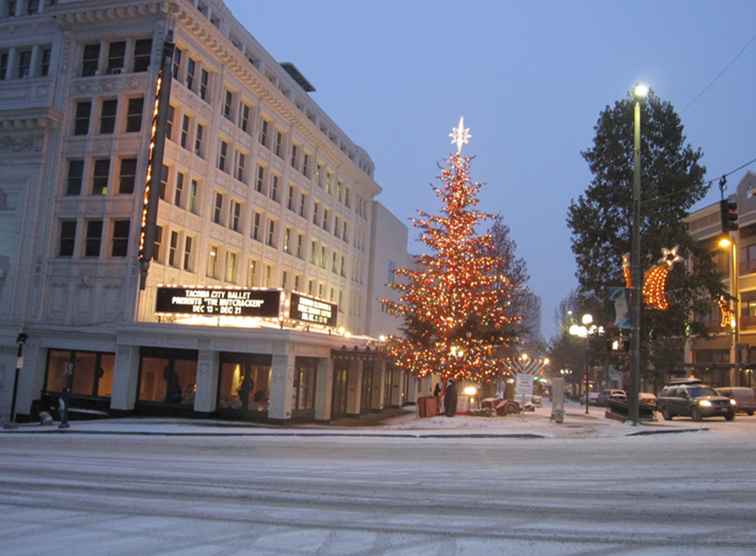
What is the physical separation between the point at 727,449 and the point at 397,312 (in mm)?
17337

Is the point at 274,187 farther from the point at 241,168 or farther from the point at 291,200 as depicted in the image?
the point at 241,168

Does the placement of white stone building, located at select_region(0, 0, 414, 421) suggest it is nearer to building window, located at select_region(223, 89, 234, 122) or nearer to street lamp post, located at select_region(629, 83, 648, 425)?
building window, located at select_region(223, 89, 234, 122)

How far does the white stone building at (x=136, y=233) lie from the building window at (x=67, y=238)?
0.27 ft

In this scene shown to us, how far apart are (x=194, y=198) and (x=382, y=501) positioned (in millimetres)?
27975

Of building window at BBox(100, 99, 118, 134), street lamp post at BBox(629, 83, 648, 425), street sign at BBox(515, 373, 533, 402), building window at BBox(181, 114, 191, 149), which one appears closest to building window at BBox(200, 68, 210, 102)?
building window at BBox(181, 114, 191, 149)

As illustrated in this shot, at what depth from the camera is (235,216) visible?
3972cm

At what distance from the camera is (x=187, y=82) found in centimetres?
3469

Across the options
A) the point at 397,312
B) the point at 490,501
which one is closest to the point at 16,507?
the point at 490,501

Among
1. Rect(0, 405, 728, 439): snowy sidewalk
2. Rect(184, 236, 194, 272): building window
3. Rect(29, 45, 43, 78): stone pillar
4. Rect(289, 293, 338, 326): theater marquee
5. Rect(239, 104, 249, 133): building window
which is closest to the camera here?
Rect(0, 405, 728, 439): snowy sidewalk

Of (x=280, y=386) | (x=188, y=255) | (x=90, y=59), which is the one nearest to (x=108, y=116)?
(x=90, y=59)

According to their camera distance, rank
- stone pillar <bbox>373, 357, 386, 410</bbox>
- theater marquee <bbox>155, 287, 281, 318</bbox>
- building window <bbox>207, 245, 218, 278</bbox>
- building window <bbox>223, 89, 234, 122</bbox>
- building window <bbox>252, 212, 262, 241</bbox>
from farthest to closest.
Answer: stone pillar <bbox>373, 357, 386, 410</bbox> → building window <bbox>252, 212, 262, 241</bbox> → building window <bbox>223, 89, 234, 122</bbox> → building window <bbox>207, 245, 218, 278</bbox> → theater marquee <bbox>155, 287, 281, 318</bbox>

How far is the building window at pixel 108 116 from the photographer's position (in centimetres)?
3375

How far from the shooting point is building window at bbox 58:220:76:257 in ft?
110

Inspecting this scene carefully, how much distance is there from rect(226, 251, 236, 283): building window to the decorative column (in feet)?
28.3
